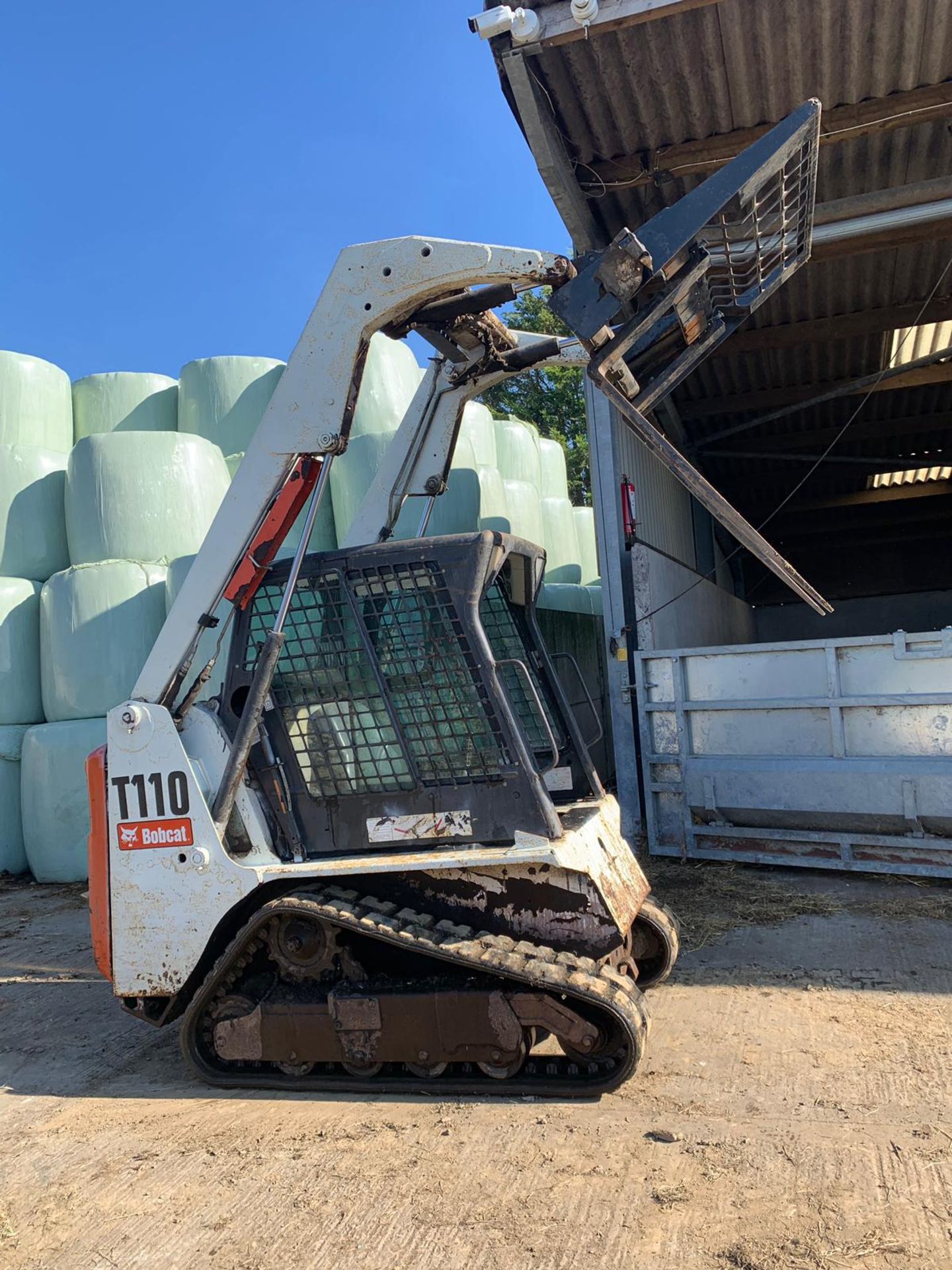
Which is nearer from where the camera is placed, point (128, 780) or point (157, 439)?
point (128, 780)

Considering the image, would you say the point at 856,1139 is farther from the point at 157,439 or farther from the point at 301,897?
the point at 157,439

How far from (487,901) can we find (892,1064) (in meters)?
1.65

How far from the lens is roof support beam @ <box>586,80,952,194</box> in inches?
279

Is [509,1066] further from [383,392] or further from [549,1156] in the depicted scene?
[383,392]

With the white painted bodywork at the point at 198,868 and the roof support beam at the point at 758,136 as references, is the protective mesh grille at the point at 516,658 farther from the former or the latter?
the roof support beam at the point at 758,136

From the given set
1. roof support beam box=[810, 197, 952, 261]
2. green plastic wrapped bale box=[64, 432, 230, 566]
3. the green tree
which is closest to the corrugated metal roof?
roof support beam box=[810, 197, 952, 261]

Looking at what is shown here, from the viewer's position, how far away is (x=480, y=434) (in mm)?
10289

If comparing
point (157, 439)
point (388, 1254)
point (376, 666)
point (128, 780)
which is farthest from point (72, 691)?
point (388, 1254)

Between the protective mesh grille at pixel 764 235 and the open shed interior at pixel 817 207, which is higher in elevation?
the open shed interior at pixel 817 207

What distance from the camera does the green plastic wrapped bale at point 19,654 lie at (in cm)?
862

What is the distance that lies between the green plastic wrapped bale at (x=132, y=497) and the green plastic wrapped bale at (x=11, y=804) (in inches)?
66.0

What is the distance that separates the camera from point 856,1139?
10.3 ft

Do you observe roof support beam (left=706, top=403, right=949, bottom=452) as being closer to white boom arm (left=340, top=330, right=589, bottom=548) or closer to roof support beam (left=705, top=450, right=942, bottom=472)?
roof support beam (left=705, top=450, right=942, bottom=472)

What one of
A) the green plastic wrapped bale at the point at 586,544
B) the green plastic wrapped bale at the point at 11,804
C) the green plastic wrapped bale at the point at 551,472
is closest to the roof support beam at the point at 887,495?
the green plastic wrapped bale at the point at 586,544
